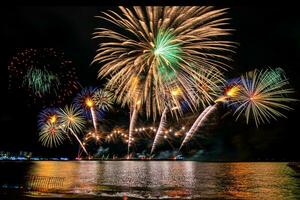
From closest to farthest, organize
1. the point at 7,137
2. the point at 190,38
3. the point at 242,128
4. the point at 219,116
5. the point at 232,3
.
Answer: the point at 232,3
the point at 190,38
the point at 242,128
the point at 219,116
the point at 7,137

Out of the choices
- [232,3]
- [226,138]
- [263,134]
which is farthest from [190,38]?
[226,138]

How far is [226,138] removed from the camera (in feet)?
290

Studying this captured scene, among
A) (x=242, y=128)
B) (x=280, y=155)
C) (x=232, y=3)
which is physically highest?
(x=242, y=128)

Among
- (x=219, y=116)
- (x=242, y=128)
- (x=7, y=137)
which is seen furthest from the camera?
(x=7, y=137)

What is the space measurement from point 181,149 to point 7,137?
5156 centimetres

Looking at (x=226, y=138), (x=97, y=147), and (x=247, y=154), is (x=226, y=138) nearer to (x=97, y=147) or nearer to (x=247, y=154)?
(x=247, y=154)

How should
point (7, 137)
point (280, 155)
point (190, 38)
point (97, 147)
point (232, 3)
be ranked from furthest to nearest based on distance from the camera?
point (97, 147), point (7, 137), point (280, 155), point (190, 38), point (232, 3)

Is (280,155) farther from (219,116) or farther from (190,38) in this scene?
(190,38)

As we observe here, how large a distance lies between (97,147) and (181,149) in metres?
32.5

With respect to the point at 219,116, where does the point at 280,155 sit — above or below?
below

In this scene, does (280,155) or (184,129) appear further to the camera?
(184,129)

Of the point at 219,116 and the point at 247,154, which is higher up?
the point at 219,116

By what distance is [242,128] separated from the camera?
→ 84.4 meters

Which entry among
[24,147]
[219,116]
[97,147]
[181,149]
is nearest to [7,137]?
[24,147]
